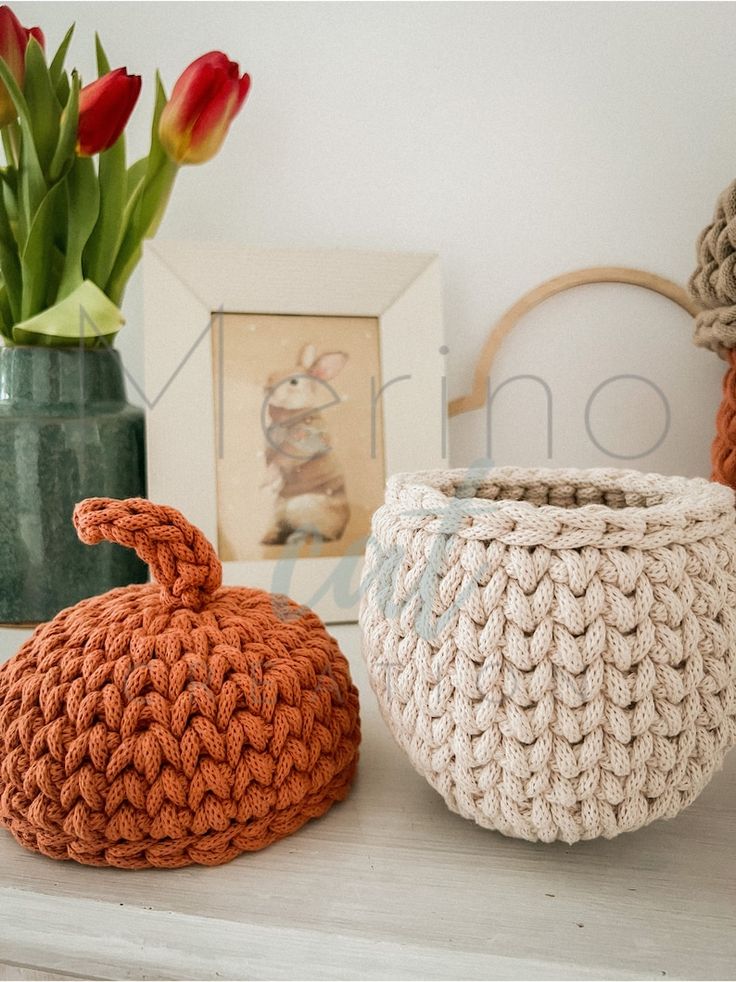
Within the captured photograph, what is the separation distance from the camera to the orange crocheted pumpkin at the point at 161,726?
1.14ft

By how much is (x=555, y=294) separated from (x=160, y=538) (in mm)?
472

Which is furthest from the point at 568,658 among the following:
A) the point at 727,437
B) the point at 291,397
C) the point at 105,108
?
the point at 105,108

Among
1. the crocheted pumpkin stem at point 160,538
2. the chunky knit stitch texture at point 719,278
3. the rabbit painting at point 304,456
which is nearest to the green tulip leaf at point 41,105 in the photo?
the rabbit painting at point 304,456

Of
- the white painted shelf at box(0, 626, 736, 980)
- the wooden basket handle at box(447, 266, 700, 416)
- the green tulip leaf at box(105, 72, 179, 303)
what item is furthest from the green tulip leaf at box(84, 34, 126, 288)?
the white painted shelf at box(0, 626, 736, 980)

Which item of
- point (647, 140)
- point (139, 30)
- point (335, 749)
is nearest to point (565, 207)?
point (647, 140)

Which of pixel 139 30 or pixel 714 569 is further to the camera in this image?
pixel 139 30

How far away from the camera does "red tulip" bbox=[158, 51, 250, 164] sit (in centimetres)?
60

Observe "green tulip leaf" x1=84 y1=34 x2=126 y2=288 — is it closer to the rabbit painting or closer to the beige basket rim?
the rabbit painting

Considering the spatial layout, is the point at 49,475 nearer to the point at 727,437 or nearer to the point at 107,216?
the point at 107,216

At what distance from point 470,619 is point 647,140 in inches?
21.8

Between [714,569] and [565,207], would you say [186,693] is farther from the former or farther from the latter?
[565,207]

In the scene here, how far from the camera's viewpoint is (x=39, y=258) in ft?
2.00

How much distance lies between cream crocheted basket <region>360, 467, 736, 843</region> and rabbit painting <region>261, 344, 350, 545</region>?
0.31m

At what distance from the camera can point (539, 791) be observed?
346 mm
